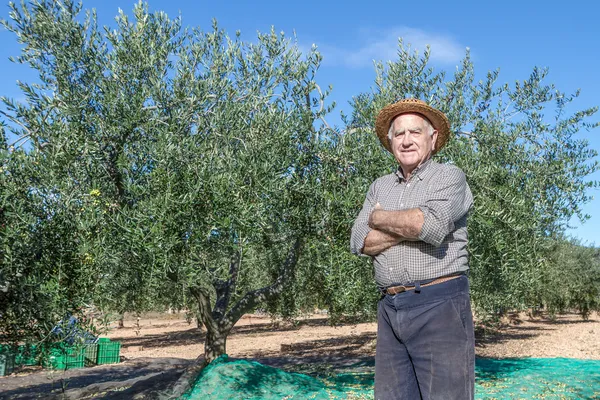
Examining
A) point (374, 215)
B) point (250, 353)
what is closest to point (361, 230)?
point (374, 215)

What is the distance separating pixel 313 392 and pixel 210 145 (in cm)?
585

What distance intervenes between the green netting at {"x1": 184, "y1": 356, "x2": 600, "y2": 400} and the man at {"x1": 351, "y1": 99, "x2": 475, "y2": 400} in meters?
7.90

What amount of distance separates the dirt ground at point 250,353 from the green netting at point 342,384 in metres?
→ 1.60

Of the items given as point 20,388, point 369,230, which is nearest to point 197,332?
point 20,388

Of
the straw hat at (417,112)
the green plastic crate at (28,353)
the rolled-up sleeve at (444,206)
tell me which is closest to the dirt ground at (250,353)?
the green plastic crate at (28,353)

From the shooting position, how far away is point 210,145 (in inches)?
308

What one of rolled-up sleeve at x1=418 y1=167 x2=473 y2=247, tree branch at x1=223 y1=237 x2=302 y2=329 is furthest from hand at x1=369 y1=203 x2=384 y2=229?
tree branch at x1=223 y1=237 x2=302 y2=329

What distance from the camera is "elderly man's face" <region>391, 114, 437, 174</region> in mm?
3508

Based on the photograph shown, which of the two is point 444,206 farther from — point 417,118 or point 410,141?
point 417,118

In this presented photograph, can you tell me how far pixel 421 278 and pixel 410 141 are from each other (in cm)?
90

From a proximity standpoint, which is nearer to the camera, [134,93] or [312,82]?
[134,93]

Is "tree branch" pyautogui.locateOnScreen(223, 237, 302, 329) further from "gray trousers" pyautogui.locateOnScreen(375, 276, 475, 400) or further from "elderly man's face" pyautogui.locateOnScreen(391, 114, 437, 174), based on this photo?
"gray trousers" pyautogui.locateOnScreen(375, 276, 475, 400)

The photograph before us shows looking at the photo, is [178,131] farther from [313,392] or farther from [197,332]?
[197,332]

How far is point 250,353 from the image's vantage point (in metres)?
24.3
